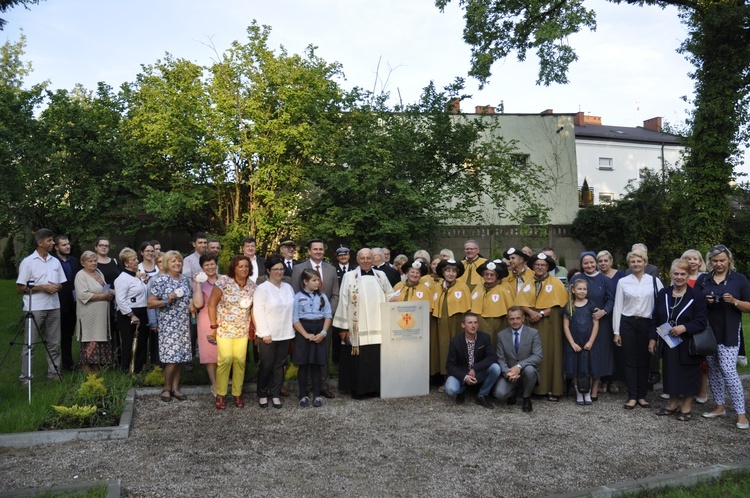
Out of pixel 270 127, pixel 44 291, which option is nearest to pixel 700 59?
pixel 270 127

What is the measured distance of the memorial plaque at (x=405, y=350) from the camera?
27.9 feet

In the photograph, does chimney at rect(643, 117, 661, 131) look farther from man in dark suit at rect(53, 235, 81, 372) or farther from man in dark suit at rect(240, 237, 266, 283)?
man in dark suit at rect(53, 235, 81, 372)

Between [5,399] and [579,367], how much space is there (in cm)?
720

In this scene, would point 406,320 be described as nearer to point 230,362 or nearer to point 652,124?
point 230,362

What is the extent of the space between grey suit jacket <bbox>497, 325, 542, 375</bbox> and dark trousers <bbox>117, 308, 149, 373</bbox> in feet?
16.8

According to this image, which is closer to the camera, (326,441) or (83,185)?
(326,441)

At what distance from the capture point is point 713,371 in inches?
296

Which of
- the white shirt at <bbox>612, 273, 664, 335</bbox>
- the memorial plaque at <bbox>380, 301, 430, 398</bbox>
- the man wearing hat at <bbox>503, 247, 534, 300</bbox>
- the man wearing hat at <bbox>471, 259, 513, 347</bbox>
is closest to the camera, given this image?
the white shirt at <bbox>612, 273, 664, 335</bbox>

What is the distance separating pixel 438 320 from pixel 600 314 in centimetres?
230

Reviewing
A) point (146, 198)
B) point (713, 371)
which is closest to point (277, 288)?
point (713, 371)

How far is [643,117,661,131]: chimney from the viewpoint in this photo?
176ft

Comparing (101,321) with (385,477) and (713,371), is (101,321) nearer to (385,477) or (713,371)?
(385,477)

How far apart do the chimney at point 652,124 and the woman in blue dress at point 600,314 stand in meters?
50.7

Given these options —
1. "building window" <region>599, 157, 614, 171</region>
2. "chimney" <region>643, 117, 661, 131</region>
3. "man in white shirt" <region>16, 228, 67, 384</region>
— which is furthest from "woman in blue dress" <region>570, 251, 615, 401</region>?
"chimney" <region>643, 117, 661, 131</region>
